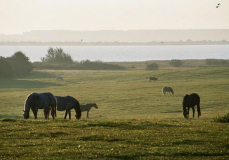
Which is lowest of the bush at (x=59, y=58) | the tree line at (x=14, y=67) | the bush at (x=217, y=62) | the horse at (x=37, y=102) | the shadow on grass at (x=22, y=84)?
the horse at (x=37, y=102)

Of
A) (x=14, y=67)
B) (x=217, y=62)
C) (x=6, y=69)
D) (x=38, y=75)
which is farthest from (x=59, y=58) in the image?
(x=6, y=69)

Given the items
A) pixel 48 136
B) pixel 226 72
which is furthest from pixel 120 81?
pixel 48 136

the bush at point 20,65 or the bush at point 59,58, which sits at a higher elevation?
the bush at point 59,58

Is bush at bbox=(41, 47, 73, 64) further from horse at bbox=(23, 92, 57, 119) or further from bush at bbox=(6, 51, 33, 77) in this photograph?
horse at bbox=(23, 92, 57, 119)

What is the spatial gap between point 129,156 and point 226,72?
79.7m

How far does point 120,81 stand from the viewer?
3583 inches

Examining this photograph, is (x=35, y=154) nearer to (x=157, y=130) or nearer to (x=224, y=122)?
(x=157, y=130)

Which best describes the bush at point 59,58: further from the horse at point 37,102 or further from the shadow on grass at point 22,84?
the horse at point 37,102

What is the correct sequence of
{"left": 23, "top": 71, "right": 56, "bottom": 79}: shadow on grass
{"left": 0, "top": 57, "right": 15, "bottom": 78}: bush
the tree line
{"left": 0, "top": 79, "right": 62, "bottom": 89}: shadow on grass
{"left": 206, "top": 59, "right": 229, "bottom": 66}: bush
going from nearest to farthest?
{"left": 0, "top": 79, "right": 62, "bottom": 89}: shadow on grass, {"left": 0, "top": 57, "right": 15, "bottom": 78}: bush, the tree line, {"left": 23, "top": 71, "right": 56, "bottom": 79}: shadow on grass, {"left": 206, "top": 59, "right": 229, "bottom": 66}: bush

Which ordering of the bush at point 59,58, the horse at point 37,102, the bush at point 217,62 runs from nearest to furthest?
the horse at point 37,102
the bush at point 217,62
the bush at point 59,58

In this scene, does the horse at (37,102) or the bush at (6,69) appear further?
the bush at (6,69)

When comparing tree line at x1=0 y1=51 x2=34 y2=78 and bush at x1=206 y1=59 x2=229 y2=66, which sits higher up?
bush at x1=206 y1=59 x2=229 y2=66

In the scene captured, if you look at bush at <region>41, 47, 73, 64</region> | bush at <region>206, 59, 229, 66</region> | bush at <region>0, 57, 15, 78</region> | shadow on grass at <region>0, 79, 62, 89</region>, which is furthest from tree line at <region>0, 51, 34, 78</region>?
bush at <region>206, 59, 229, 66</region>

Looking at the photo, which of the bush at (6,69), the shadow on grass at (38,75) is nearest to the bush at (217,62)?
the shadow on grass at (38,75)
